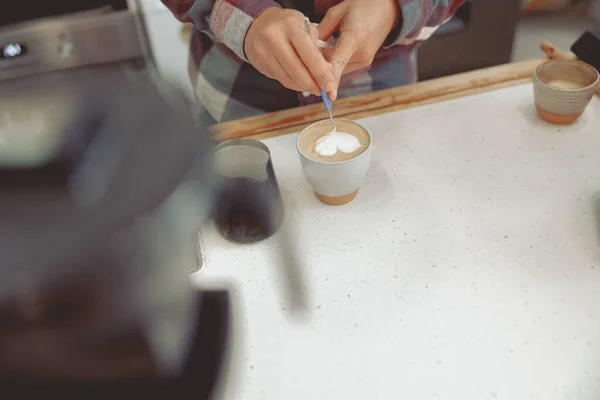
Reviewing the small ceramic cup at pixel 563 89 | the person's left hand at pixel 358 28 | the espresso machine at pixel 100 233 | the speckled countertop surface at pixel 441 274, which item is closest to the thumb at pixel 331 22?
the person's left hand at pixel 358 28

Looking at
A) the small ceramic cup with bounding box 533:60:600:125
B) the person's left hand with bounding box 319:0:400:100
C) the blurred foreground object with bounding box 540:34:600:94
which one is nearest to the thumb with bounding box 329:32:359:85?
the person's left hand with bounding box 319:0:400:100

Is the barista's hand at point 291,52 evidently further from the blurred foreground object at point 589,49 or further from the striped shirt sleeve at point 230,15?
the blurred foreground object at point 589,49

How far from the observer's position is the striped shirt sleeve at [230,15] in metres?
0.94

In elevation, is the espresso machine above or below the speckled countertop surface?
above

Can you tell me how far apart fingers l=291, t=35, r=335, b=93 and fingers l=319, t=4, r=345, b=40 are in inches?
4.8

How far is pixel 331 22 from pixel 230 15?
0.61ft

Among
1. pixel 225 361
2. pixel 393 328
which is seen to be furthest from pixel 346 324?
pixel 225 361

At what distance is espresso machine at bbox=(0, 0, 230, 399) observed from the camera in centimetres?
36

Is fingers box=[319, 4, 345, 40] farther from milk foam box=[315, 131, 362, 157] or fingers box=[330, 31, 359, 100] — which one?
milk foam box=[315, 131, 362, 157]

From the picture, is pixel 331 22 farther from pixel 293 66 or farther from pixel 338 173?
pixel 338 173

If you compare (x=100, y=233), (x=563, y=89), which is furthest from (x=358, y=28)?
(x=100, y=233)

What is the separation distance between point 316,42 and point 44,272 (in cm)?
67

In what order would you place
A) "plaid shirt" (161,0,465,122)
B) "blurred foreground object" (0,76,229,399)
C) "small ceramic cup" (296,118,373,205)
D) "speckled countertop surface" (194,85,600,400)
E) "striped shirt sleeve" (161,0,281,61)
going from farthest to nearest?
"plaid shirt" (161,0,465,122), "striped shirt sleeve" (161,0,281,61), "small ceramic cup" (296,118,373,205), "speckled countertop surface" (194,85,600,400), "blurred foreground object" (0,76,229,399)

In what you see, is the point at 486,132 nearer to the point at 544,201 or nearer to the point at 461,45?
the point at 544,201
